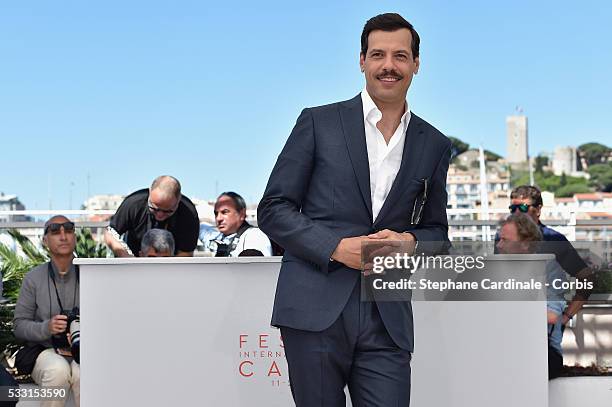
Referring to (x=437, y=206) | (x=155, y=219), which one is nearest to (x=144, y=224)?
(x=155, y=219)

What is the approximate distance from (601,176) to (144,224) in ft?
358

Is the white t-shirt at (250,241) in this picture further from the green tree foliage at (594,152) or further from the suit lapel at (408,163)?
the green tree foliage at (594,152)

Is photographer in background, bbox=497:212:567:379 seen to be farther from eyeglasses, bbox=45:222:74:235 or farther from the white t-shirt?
eyeglasses, bbox=45:222:74:235

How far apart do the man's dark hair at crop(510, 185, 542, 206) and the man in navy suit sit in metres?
3.58

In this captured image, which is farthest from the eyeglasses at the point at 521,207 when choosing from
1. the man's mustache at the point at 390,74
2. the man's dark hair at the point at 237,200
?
the man's mustache at the point at 390,74

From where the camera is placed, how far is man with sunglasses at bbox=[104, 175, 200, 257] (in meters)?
5.21

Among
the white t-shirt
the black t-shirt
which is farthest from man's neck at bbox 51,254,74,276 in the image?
the white t-shirt

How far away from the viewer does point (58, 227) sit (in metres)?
4.74

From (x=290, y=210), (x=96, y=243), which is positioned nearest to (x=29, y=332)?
(x=96, y=243)

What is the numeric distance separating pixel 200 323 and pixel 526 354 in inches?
43.2

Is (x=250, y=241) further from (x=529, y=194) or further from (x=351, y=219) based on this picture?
(x=351, y=219)

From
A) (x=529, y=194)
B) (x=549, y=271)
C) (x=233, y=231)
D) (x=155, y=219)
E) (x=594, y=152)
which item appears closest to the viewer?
(x=549, y=271)

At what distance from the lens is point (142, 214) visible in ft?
17.5

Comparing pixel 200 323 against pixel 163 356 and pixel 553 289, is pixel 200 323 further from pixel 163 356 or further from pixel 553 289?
pixel 553 289
